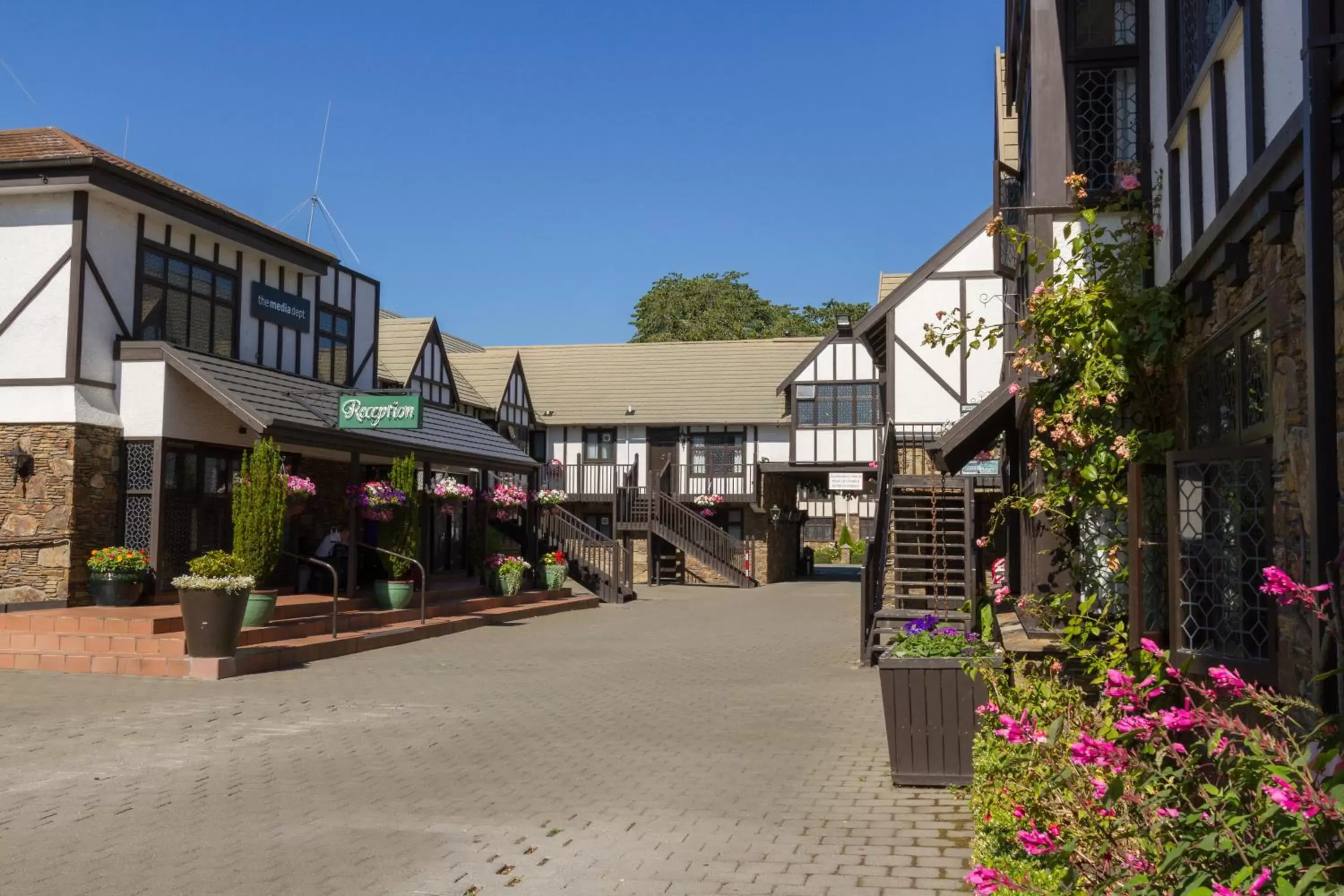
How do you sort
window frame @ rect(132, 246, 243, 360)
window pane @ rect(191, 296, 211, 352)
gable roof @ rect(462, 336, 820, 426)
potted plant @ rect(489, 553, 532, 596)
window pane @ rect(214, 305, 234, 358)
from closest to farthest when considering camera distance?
window frame @ rect(132, 246, 243, 360) → window pane @ rect(191, 296, 211, 352) → window pane @ rect(214, 305, 234, 358) → potted plant @ rect(489, 553, 532, 596) → gable roof @ rect(462, 336, 820, 426)

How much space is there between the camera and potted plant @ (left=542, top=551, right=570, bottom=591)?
25.9m

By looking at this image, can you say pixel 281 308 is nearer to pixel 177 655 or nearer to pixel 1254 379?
pixel 177 655

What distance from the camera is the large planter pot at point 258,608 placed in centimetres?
1519

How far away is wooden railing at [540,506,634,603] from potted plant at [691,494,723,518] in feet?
27.5

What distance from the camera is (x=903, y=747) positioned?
25.2 feet

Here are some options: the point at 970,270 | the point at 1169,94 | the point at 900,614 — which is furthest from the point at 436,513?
the point at 1169,94

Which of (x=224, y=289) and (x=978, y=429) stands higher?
(x=224, y=289)

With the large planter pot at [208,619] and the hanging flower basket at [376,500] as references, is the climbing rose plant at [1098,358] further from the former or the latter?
the hanging flower basket at [376,500]

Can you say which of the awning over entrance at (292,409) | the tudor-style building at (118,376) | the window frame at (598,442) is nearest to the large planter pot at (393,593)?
the tudor-style building at (118,376)

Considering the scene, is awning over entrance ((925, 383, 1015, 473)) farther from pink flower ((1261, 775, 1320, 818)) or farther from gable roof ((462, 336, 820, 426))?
gable roof ((462, 336, 820, 426))

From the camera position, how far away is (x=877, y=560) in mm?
15727

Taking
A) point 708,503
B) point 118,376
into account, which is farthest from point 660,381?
point 118,376

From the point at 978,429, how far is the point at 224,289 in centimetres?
1231

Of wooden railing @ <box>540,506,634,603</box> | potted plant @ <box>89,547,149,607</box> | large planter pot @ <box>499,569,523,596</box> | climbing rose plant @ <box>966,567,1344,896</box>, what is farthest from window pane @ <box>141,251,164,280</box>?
climbing rose plant @ <box>966,567,1344,896</box>
